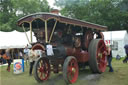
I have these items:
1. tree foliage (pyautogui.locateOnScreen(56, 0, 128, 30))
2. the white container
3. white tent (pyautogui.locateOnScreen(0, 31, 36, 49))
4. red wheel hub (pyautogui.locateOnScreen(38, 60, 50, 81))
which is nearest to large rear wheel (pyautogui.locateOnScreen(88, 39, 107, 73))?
red wheel hub (pyautogui.locateOnScreen(38, 60, 50, 81))

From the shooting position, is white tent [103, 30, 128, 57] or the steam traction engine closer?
the steam traction engine

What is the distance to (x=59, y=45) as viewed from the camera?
5.98 meters

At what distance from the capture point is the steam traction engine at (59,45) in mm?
5480

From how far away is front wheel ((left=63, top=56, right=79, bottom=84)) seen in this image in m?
5.29

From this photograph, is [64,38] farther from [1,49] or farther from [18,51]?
[18,51]

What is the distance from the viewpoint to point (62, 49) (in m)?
5.93

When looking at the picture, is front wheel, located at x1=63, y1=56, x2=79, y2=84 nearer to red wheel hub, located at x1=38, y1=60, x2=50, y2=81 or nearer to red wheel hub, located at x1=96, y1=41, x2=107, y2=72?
red wheel hub, located at x1=38, y1=60, x2=50, y2=81

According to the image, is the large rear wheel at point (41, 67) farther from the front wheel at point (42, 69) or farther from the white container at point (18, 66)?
the white container at point (18, 66)

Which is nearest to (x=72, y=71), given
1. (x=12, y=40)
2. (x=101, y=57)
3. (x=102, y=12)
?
(x=101, y=57)

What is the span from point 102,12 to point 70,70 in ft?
69.9

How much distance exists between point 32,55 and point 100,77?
296 centimetres

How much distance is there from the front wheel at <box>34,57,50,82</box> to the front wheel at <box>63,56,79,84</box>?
90 centimetres

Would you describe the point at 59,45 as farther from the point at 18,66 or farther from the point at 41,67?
the point at 18,66

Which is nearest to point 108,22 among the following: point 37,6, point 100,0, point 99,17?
point 99,17
